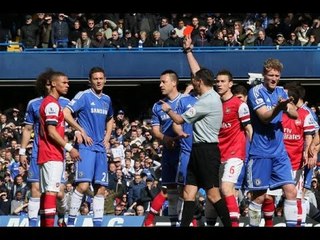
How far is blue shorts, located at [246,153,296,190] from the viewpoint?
13.8 metres

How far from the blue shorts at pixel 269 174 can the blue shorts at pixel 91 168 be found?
6.88 feet

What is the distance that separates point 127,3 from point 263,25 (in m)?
21.4

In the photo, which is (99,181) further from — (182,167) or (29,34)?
(29,34)

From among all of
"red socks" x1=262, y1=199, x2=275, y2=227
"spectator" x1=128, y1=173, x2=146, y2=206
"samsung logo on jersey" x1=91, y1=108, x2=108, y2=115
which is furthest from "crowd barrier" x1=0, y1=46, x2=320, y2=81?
"red socks" x1=262, y1=199, x2=275, y2=227

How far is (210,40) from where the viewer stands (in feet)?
98.9

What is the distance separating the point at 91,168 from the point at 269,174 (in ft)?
7.99

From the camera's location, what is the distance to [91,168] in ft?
48.6

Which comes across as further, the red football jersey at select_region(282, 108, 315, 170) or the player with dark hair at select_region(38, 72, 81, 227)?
Result: the red football jersey at select_region(282, 108, 315, 170)

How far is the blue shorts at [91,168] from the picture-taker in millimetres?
14766

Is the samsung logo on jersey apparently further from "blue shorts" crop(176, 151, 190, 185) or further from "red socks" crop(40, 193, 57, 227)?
"red socks" crop(40, 193, 57, 227)

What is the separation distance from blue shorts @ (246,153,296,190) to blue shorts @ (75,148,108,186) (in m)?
2.10

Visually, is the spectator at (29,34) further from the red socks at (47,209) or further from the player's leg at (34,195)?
the red socks at (47,209)

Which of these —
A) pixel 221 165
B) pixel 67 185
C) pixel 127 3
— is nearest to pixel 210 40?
pixel 67 185

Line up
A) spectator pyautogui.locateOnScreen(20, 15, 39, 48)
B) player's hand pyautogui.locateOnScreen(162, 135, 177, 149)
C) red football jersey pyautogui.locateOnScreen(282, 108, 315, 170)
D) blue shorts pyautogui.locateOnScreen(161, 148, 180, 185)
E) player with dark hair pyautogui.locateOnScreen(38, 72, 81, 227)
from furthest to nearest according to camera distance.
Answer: spectator pyautogui.locateOnScreen(20, 15, 39, 48) → red football jersey pyautogui.locateOnScreen(282, 108, 315, 170) → blue shorts pyautogui.locateOnScreen(161, 148, 180, 185) → player's hand pyautogui.locateOnScreen(162, 135, 177, 149) → player with dark hair pyautogui.locateOnScreen(38, 72, 81, 227)
